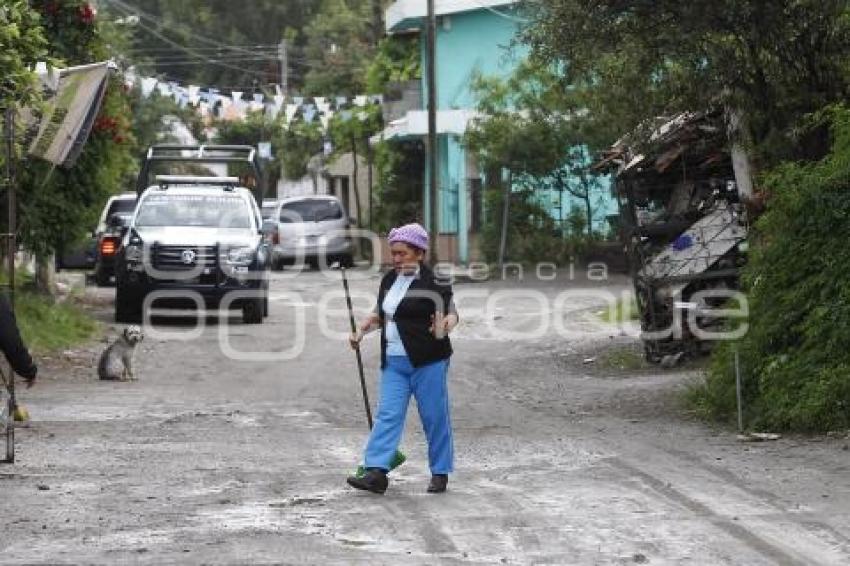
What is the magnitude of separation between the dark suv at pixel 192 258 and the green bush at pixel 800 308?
11332 millimetres

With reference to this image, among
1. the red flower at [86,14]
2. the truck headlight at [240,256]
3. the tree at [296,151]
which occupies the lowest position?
the truck headlight at [240,256]

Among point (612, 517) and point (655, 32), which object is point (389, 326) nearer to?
point (612, 517)

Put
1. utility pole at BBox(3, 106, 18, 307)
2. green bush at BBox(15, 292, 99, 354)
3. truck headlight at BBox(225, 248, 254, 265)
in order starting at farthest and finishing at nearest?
1. truck headlight at BBox(225, 248, 254, 265)
2. green bush at BBox(15, 292, 99, 354)
3. utility pole at BBox(3, 106, 18, 307)

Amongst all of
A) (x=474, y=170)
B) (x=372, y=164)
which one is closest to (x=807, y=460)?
(x=474, y=170)

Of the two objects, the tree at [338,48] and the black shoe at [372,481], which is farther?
the tree at [338,48]

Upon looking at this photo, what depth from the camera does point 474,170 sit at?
41531 millimetres

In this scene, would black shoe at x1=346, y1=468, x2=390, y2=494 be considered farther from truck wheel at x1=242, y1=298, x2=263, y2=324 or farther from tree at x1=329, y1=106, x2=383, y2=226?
tree at x1=329, y1=106, x2=383, y2=226

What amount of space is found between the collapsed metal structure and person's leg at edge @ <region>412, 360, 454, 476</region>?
6.56 metres

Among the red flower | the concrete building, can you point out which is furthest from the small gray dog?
the concrete building

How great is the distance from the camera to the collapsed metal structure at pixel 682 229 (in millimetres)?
16672

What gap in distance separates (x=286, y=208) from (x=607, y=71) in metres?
29.1

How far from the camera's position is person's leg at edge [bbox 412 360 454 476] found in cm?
1003

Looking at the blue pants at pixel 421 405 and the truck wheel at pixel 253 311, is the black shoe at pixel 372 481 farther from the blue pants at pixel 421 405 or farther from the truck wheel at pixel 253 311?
the truck wheel at pixel 253 311

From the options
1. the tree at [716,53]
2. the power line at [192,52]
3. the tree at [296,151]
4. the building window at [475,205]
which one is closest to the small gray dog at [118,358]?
the tree at [716,53]
